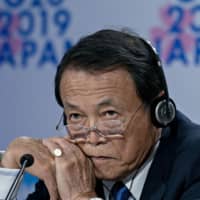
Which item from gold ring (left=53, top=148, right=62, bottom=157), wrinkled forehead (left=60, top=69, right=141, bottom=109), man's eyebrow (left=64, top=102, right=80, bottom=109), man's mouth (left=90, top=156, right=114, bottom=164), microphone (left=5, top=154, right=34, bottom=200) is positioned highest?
wrinkled forehead (left=60, top=69, right=141, bottom=109)

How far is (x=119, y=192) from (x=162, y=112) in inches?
9.5

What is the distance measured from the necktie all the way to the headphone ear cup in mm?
188

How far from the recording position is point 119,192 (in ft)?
4.91

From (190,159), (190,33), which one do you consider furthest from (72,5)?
(190,159)

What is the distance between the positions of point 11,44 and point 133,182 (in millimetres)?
1321

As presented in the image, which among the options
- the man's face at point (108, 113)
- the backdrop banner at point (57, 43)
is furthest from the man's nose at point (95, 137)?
the backdrop banner at point (57, 43)

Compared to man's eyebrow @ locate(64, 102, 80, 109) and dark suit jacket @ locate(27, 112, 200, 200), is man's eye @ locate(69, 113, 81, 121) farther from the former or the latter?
dark suit jacket @ locate(27, 112, 200, 200)

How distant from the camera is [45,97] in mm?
2604

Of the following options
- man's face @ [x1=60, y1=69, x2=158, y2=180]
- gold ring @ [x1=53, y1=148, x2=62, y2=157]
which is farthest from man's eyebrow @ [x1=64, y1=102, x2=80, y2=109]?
gold ring @ [x1=53, y1=148, x2=62, y2=157]

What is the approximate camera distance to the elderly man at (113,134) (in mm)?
1417

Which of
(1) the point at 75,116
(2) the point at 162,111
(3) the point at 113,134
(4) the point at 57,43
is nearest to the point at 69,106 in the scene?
(1) the point at 75,116

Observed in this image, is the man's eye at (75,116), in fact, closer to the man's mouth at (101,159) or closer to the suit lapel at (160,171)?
the man's mouth at (101,159)

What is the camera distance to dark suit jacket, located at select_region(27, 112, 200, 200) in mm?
1423

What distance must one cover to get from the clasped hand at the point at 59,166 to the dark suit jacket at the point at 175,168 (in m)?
0.13
